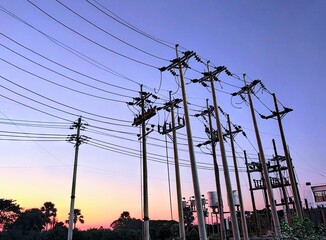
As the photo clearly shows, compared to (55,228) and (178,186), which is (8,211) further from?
(178,186)

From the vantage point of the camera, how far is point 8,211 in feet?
284

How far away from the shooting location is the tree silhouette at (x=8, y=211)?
83.4m

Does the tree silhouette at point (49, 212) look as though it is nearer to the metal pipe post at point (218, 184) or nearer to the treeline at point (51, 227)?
the treeline at point (51, 227)

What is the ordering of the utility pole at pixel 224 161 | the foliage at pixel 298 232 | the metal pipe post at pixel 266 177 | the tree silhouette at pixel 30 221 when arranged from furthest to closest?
the tree silhouette at pixel 30 221, the metal pipe post at pixel 266 177, the utility pole at pixel 224 161, the foliage at pixel 298 232

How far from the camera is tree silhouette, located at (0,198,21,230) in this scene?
8344cm

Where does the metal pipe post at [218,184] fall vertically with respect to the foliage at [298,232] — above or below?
above

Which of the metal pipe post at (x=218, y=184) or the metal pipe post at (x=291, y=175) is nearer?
the metal pipe post at (x=291, y=175)

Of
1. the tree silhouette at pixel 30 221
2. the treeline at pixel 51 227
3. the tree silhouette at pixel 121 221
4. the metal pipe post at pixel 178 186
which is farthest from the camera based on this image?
the tree silhouette at pixel 121 221

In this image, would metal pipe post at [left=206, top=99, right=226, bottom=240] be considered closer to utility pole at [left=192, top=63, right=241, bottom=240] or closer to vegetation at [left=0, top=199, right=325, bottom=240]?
utility pole at [left=192, top=63, right=241, bottom=240]

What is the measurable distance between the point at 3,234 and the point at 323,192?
A: 81.8 metres

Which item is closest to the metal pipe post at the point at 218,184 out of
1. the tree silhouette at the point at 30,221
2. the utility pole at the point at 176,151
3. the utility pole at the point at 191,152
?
the utility pole at the point at 176,151

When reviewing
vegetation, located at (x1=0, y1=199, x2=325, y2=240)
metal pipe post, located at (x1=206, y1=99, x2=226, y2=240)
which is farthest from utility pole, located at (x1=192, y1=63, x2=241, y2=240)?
vegetation, located at (x1=0, y1=199, x2=325, y2=240)

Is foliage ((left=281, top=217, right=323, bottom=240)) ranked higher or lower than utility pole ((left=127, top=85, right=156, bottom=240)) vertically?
lower

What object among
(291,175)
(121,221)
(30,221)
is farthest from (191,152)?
(121,221)
